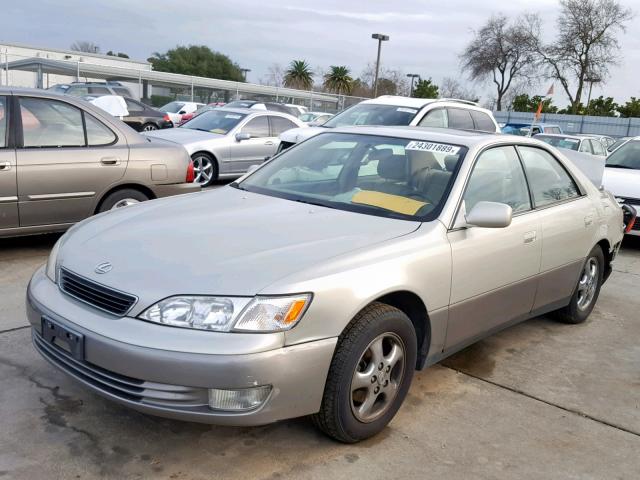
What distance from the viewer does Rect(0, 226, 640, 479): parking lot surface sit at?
278 centimetres

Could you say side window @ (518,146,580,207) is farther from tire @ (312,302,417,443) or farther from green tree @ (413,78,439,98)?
green tree @ (413,78,439,98)

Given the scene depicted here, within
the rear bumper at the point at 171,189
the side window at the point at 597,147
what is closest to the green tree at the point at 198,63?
the side window at the point at 597,147

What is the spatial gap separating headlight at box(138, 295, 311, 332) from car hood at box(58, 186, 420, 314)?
0.04 meters

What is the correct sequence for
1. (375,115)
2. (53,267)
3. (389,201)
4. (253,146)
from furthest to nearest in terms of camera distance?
(253,146) < (375,115) < (389,201) < (53,267)

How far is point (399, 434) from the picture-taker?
125 inches

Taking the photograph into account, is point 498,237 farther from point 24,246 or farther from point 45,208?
point 24,246

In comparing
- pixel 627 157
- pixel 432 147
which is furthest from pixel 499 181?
pixel 627 157

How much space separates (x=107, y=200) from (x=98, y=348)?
3.77 m

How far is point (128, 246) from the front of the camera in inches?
119

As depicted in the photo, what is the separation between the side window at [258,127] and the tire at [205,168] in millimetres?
970

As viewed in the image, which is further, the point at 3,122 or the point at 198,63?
the point at 198,63

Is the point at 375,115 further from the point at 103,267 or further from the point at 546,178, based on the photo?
the point at 103,267

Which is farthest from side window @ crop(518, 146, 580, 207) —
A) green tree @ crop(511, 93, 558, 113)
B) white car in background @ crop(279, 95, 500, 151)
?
green tree @ crop(511, 93, 558, 113)

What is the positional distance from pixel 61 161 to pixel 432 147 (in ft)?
11.6
